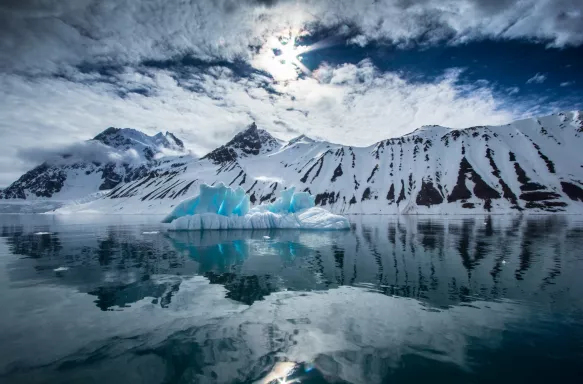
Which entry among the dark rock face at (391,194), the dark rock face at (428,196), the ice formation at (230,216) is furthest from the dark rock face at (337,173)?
the ice formation at (230,216)

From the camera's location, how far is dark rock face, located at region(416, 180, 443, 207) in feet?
443

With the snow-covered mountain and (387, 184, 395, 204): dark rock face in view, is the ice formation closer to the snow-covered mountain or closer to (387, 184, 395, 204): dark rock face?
the snow-covered mountain

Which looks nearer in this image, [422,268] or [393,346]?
[393,346]

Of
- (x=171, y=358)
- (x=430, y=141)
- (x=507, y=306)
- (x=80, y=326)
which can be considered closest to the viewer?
(x=171, y=358)

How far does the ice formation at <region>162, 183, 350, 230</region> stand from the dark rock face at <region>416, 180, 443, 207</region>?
98472 mm

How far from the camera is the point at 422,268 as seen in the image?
1980cm

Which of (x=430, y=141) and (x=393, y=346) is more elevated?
(x=430, y=141)

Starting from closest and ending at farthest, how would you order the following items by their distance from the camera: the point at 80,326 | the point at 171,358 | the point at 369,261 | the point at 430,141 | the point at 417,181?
1. the point at 171,358
2. the point at 80,326
3. the point at 369,261
4. the point at 417,181
5. the point at 430,141

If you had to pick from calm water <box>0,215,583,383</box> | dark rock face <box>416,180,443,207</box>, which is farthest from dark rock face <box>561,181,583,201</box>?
calm water <box>0,215,583,383</box>

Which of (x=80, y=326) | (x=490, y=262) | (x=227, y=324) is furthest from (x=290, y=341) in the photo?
(x=490, y=262)

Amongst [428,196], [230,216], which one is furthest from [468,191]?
[230,216]

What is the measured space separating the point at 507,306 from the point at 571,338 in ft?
9.25

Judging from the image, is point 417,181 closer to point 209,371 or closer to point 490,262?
point 490,262

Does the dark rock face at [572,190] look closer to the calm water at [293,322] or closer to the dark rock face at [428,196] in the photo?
the dark rock face at [428,196]
